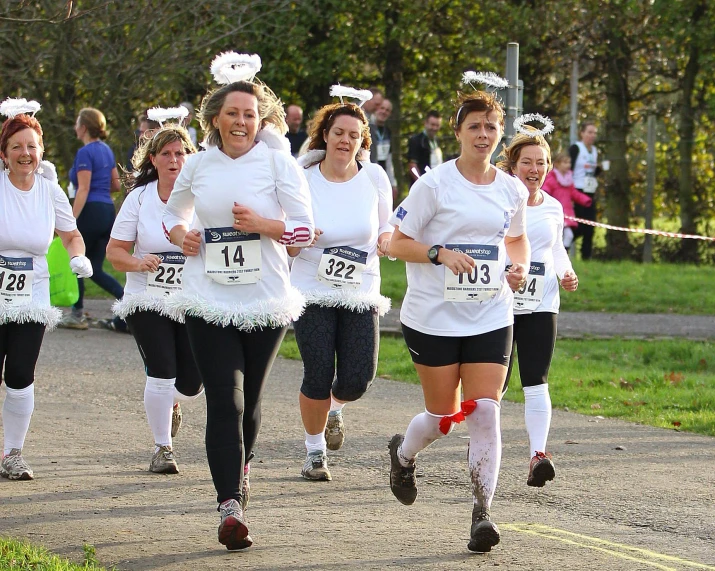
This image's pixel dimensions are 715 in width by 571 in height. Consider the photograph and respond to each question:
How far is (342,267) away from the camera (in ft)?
23.3

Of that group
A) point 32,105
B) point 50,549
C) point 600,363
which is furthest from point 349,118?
point 600,363

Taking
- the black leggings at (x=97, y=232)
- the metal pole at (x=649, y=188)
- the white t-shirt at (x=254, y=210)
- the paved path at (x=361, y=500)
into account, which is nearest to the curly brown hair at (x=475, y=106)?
→ the white t-shirt at (x=254, y=210)

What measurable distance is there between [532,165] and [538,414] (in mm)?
1346

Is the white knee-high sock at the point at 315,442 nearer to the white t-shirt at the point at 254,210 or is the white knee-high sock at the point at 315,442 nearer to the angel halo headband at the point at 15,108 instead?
the white t-shirt at the point at 254,210

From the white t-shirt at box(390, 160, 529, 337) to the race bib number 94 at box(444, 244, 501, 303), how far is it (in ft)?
0.07

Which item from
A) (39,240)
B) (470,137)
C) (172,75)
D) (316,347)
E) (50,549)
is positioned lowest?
(50,549)

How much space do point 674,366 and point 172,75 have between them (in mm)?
9594

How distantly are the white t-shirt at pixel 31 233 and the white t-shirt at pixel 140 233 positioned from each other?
388mm

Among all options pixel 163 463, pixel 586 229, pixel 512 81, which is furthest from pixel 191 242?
pixel 586 229

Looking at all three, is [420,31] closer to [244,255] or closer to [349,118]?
[349,118]

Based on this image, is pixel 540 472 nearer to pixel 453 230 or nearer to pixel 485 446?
pixel 485 446

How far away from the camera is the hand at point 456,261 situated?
220 inches

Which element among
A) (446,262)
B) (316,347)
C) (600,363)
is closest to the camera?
(446,262)

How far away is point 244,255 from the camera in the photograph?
5.64 meters
